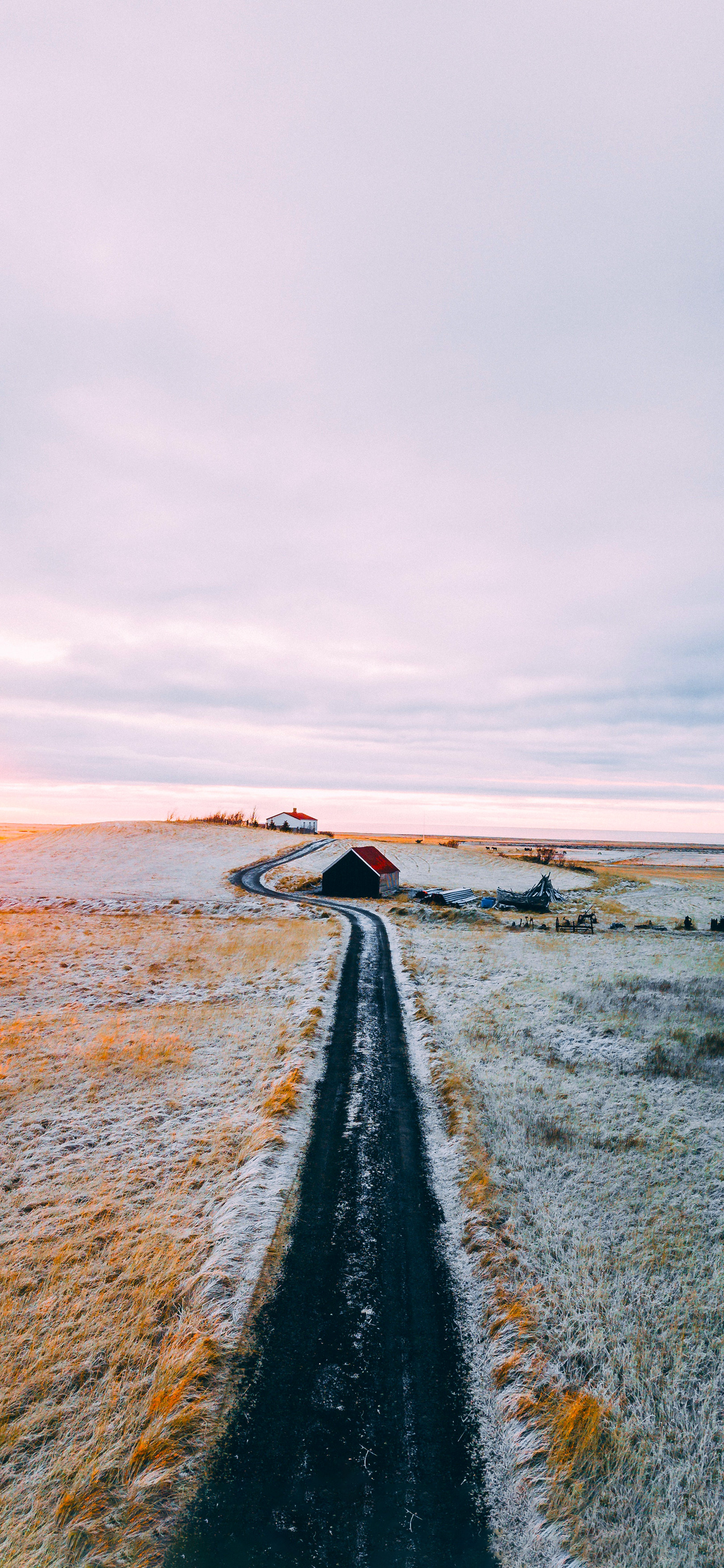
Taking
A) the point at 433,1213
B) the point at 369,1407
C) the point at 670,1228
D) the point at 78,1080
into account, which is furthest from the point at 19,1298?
the point at 670,1228

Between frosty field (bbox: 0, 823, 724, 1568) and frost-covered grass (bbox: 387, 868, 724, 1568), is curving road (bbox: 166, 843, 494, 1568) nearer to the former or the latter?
frosty field (bbox: 0, 823, 724, 1568)

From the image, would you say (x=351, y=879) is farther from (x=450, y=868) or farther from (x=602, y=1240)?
(x=602, y=1240)

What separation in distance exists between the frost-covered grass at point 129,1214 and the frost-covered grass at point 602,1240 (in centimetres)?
338

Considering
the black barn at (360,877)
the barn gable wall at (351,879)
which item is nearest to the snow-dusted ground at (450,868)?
the black barn at (360,877)

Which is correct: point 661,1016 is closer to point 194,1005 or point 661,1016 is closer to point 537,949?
point 537,949

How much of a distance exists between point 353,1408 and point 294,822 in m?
97.4

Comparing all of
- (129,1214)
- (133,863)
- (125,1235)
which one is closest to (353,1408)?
(125,1235)

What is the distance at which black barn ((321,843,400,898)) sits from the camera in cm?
5356

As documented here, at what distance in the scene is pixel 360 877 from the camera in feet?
177

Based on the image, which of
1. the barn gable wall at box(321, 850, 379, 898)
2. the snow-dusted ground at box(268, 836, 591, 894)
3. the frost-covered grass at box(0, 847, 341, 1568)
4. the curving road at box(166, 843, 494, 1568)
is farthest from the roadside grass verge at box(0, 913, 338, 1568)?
the snow-dusted ground at box(268, 836, 591, 894)

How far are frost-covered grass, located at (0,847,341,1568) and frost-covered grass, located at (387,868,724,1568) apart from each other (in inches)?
133

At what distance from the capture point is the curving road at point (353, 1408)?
5.43 m

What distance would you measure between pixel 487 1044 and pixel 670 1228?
299 inches

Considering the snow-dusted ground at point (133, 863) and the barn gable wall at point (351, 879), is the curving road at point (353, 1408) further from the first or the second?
the barn gable wall at point (351, 879)
